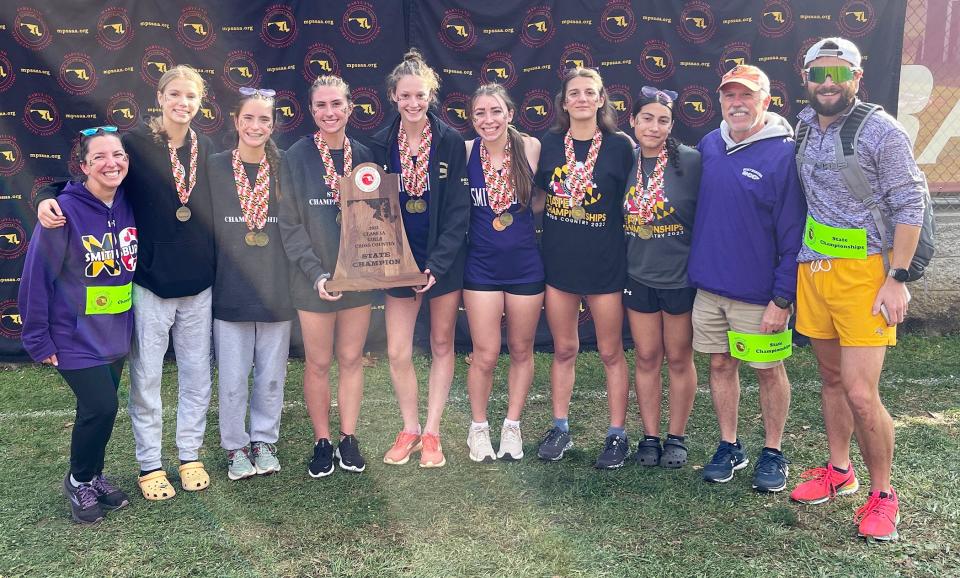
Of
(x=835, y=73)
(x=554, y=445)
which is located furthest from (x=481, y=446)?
(x=835, y=73)

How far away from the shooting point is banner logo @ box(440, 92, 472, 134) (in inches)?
266

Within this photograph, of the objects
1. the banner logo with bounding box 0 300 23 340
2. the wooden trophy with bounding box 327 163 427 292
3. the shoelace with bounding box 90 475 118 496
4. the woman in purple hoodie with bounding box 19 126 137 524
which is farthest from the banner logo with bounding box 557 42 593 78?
the banner logo with bounding box 0 300 23 340

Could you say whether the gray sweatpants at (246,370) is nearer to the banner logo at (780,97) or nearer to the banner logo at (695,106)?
the banner logo at (695,106)

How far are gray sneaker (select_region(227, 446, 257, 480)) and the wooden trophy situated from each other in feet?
3.68

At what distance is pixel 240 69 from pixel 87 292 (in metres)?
3.30

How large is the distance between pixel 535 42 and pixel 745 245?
3.33 m

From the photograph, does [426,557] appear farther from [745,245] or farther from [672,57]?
[672,57]

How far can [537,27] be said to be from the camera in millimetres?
6676

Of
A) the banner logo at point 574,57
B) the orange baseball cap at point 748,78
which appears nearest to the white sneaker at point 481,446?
the orange baseball cap at point 748,78

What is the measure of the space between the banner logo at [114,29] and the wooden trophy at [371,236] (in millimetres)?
3473

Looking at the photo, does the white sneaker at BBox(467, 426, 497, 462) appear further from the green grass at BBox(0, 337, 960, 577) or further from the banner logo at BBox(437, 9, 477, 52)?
the banner logo at BBox(437, 9, 477, 52)

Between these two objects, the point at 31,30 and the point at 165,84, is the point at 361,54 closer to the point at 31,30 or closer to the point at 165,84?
the point at 31,30

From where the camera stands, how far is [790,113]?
22.9 feet

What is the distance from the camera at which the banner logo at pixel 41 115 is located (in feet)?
21.4
